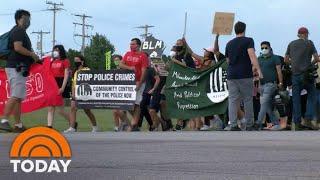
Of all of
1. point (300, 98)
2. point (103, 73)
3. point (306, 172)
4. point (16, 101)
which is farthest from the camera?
point (103, 73)

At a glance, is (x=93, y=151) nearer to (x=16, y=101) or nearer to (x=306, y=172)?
(x=306, y=172)

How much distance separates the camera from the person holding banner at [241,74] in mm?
12570

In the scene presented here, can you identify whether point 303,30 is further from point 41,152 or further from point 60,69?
point 41,152

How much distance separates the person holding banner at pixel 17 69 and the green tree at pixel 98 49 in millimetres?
100383

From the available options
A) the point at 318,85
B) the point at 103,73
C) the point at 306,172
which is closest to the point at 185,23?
the point at 103,73

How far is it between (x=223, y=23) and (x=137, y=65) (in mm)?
2148

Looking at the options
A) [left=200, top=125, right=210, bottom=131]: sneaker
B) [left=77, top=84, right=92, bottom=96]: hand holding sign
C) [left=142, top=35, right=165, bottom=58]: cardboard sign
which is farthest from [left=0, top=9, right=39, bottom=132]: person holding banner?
[left=142, top=35, right=165, bottom=58]: cardboard sign

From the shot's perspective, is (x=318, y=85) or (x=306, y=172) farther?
(x=318, y=85)

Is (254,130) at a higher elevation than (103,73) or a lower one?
lower

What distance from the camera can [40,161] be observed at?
6.11m

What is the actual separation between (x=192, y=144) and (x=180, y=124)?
730cm

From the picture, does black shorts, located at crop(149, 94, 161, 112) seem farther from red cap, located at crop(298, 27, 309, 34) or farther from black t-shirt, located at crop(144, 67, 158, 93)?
red cap, located at crop(298, 27, 309, 34)

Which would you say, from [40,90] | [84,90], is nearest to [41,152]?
[40,90]

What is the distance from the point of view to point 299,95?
13.9 metres
